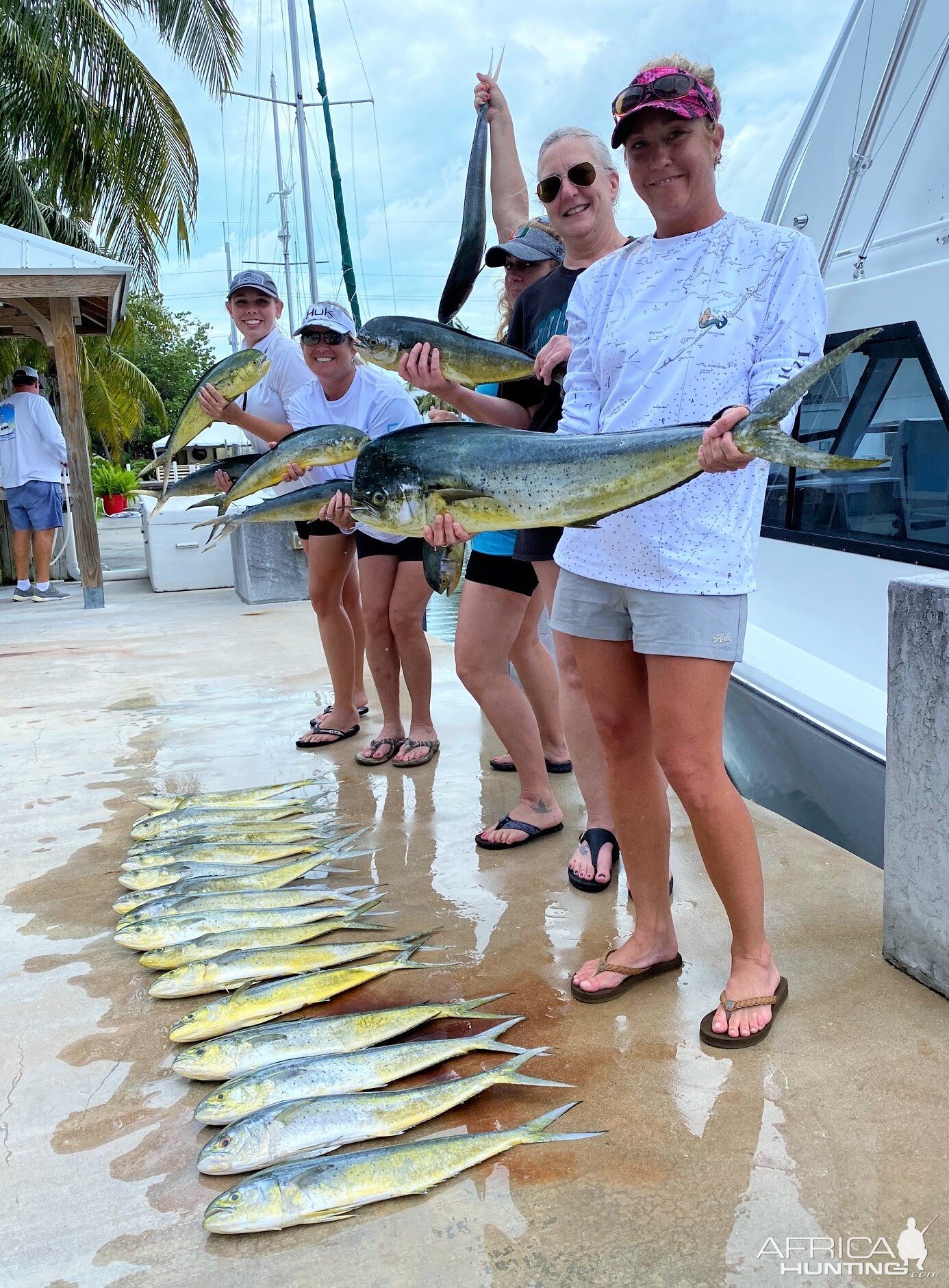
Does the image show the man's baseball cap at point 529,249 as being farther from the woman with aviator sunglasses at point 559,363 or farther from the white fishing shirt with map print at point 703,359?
the white fishing shirt with map print at point 703,359

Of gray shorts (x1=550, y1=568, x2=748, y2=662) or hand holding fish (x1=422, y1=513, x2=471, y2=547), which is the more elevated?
hand holding fish (x1=422, y1=513, x2=471, y2=547)

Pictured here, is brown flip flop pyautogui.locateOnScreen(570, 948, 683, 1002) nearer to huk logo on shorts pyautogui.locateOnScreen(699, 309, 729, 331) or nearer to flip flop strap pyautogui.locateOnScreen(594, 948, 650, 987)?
flip flop strap pyautogui.locateOnScreen(594, 948, 650, 987)

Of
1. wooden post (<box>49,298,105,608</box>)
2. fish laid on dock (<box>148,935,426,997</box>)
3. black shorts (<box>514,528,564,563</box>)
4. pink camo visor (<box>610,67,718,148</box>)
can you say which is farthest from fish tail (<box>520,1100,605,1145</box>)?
wooden post (<box>49,298,105,608</box>)

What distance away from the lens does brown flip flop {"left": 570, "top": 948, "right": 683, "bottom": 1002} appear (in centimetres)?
270

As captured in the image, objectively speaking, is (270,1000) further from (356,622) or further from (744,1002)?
(356,622)

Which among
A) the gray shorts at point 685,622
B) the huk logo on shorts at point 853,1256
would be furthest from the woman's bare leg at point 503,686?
the huk logo on shorts at point 853,1256

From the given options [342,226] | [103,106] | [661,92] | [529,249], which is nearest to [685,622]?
[661,92]

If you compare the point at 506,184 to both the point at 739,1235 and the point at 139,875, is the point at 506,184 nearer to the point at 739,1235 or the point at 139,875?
the point at 139,875

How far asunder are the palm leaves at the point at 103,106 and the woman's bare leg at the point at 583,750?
52.3 ft

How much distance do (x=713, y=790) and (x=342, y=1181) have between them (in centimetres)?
117

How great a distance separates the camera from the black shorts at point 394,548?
468 centimetres

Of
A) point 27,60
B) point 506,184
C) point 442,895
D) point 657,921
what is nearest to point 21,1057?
point 442,895

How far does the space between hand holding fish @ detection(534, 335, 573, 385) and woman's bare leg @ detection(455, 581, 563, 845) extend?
100 cm

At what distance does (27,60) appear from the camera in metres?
15.1
